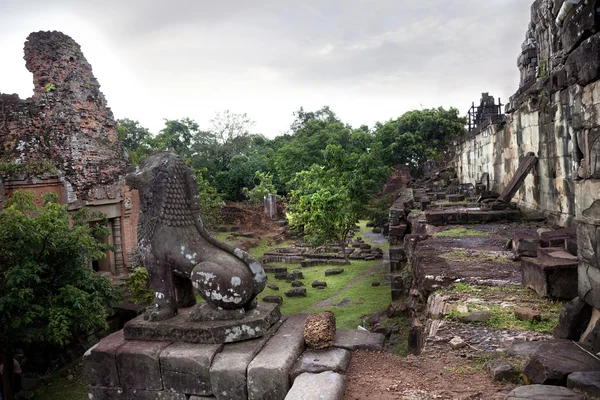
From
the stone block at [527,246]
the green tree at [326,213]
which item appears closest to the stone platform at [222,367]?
the stone block at [527,246]

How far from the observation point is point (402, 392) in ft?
9.19

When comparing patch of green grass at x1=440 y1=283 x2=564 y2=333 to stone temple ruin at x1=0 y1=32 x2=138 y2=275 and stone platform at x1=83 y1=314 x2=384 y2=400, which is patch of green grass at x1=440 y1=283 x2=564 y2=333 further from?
stone temple ruin at x1=0 y1=32 x2=138 y2=275

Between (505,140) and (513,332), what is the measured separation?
8735mm

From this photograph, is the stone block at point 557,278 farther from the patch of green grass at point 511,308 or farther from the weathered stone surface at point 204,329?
the weathered stone surface at point 204,329

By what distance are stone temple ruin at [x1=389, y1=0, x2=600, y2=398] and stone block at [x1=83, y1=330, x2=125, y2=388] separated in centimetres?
261

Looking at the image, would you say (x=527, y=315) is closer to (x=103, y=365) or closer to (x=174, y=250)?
(x=174, y=250)

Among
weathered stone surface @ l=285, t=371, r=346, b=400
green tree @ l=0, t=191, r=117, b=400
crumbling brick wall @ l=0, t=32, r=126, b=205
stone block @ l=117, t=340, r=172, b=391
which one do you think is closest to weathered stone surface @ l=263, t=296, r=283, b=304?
green tree @ l=0, t=191, r=117, b=400

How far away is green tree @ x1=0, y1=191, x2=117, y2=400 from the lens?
629cm

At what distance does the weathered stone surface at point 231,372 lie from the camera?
3234mm

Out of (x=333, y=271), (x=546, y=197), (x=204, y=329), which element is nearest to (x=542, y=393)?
(x=204, y=329)

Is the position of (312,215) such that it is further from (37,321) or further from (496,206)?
(37,321)

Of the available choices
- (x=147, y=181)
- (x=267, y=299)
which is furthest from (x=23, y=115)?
(x=147, y=181)

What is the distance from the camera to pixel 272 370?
124 inches

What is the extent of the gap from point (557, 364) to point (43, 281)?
7.07m
